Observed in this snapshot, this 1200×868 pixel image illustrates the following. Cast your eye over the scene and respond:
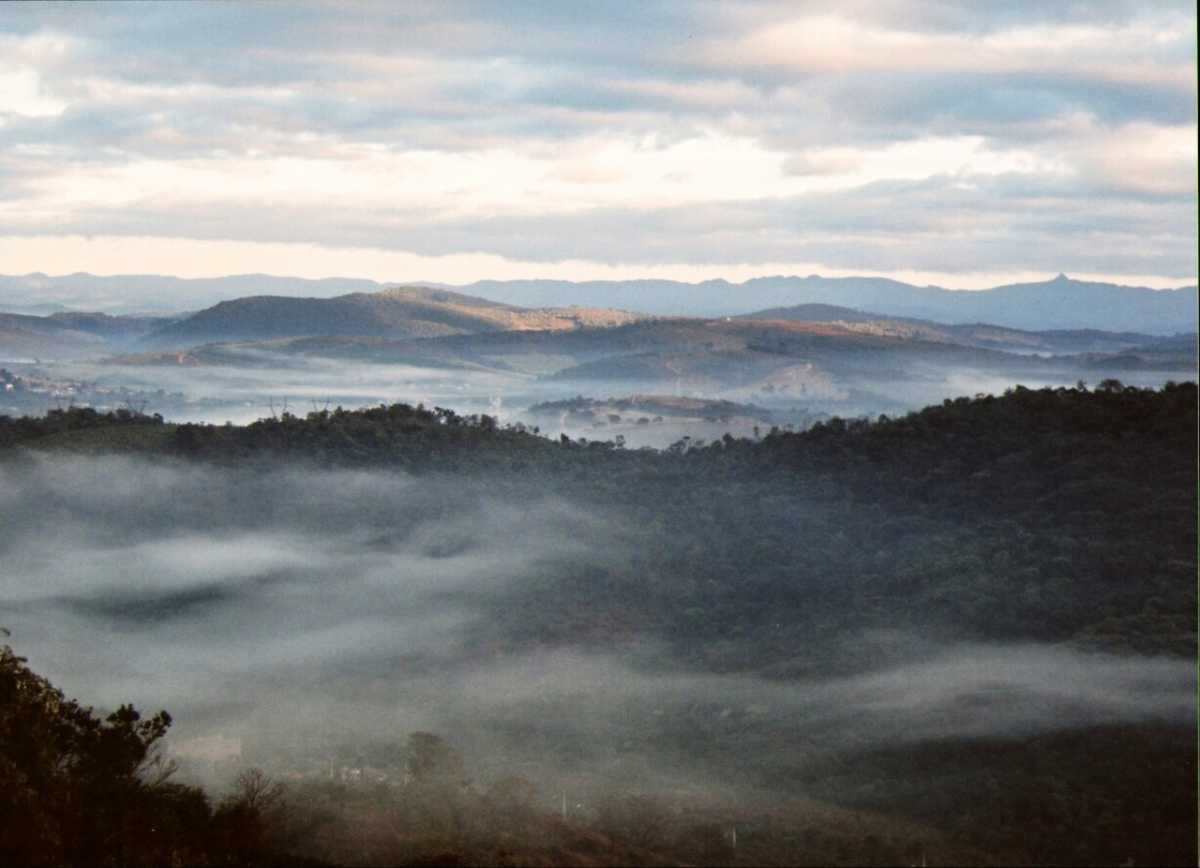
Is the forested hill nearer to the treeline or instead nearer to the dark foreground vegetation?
the dark foreground vegetation

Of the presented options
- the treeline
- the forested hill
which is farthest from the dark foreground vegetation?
the forested hill

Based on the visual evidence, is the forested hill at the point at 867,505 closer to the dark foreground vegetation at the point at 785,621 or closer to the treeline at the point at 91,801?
the dark foreground vegetation at the point at 785,621

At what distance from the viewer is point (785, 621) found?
310ft

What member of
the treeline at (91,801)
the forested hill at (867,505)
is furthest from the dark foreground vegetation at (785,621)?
the forested hill at (867,505)

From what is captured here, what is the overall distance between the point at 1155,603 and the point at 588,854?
4101cm

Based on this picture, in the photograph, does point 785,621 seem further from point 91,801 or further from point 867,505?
point 91,801

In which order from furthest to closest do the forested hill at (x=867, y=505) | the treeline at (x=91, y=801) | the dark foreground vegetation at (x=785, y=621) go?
1. the forested hill at (x=867, y=505)
2. the dark foreground vegetation at (x=785, y=621)
3. the treeline at (x=91, y=801)

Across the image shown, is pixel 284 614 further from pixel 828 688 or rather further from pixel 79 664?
Answer: pixel 828 688

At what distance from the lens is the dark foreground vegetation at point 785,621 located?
43.8m

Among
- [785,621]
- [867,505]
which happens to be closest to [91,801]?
[785,621]

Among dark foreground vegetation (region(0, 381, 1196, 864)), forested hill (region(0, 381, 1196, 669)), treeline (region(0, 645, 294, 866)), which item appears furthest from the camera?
forested hill (region(0, 381, 1196, 669))

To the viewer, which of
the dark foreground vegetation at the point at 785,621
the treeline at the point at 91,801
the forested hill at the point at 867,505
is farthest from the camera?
the forested hill at the point at 867,505

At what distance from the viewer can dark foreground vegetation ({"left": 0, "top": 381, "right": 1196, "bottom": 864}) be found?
43750 mm

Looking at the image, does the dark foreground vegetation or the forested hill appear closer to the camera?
the dark foreground vegetation
